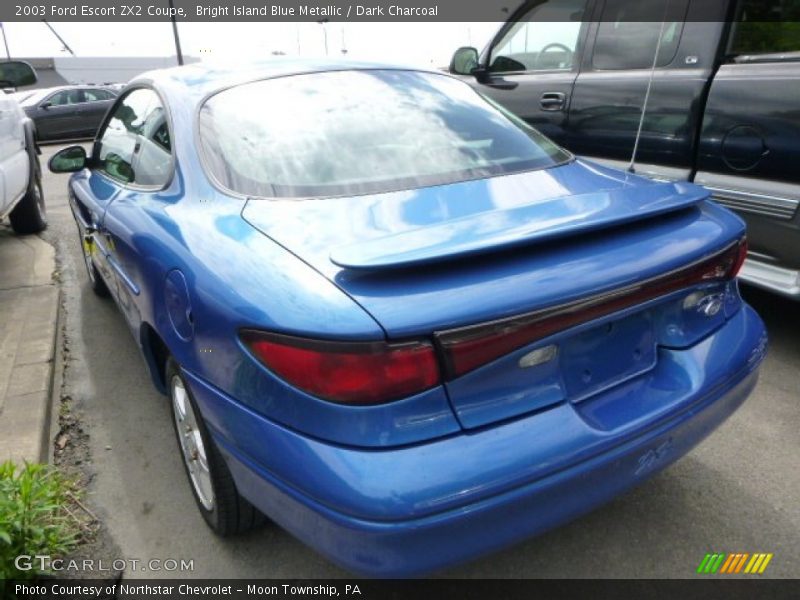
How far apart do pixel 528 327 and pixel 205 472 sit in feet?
4.13

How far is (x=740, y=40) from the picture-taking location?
11.1 ft

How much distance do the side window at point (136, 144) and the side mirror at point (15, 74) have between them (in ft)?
9.05

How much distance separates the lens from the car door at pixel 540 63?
14.3 feet

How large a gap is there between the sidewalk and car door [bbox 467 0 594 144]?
353 cm

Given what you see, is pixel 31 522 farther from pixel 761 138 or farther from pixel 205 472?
pixel 761 138

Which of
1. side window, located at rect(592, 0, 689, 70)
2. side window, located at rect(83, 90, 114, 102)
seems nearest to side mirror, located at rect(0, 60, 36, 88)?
side window, located at rect(592, 0, 689, 70)

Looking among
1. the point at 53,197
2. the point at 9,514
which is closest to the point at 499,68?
the point at 9,514

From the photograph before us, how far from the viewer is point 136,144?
9.67 ft

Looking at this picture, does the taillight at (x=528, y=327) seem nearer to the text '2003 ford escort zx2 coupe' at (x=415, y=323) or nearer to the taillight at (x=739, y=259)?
the text '2003 ford escort zx2 coupe' at (x=415, y=323)

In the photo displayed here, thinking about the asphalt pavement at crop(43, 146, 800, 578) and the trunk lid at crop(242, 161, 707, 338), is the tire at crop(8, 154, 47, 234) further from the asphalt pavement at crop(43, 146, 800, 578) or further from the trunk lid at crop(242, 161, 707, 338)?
the trunk lid at crop(242, 161, 707, 338)

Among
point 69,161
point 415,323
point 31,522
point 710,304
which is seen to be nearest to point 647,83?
point 710,304

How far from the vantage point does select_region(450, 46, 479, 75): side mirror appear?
5070 millimetres

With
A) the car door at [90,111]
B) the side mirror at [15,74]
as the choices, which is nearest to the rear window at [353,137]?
the side mirror at [15,74]

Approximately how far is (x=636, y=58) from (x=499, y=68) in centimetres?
135
